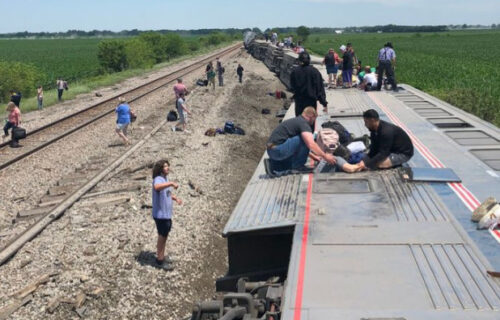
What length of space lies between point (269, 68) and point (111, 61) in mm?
14445

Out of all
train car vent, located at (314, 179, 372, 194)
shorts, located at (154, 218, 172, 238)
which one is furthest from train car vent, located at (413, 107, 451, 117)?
shorts, located at (154, 218, 172, 238)

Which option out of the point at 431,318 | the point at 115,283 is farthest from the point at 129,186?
the point at 431,318

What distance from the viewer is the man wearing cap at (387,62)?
58.2 ft

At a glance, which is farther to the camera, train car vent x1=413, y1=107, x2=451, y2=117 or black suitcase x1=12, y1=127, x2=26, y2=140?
black suitcase x1=12, y1=127, x2=26, y2=140

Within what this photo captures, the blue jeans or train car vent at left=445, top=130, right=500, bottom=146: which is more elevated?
the blue jeans

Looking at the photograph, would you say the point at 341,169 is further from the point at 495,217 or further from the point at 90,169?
the point at 90,169

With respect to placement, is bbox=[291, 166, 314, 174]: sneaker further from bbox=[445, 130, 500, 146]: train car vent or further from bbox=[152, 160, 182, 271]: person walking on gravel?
bbox=[445, 130, 500, 146]: train car vent

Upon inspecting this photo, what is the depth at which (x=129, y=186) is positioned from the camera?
12180 mm

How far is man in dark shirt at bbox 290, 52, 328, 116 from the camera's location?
11047 mm

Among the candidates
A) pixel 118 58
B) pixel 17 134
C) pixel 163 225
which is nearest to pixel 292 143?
pixel 163 225

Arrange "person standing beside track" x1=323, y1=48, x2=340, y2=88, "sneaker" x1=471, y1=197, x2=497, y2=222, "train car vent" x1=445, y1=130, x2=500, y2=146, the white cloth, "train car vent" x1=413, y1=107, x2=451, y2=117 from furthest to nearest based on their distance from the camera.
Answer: "person standing beside track" x1=323, y1=48, x2=340, y2=88
"train car vent" x1=413, y1=107, x2=451, y2=117
"train car vent" x1=445, y1=130, x2=500, y2=146
the white cloth
"sneaker" x1=471, y1=197, x2=497, y2=222

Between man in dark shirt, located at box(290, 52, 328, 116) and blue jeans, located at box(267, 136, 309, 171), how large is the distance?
3.00m

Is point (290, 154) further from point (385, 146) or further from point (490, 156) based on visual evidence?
point (490, 156)

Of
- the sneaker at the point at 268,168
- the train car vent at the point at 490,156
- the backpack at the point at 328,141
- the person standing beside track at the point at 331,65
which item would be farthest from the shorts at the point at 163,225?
the person standing beside track at the point at 331,65
